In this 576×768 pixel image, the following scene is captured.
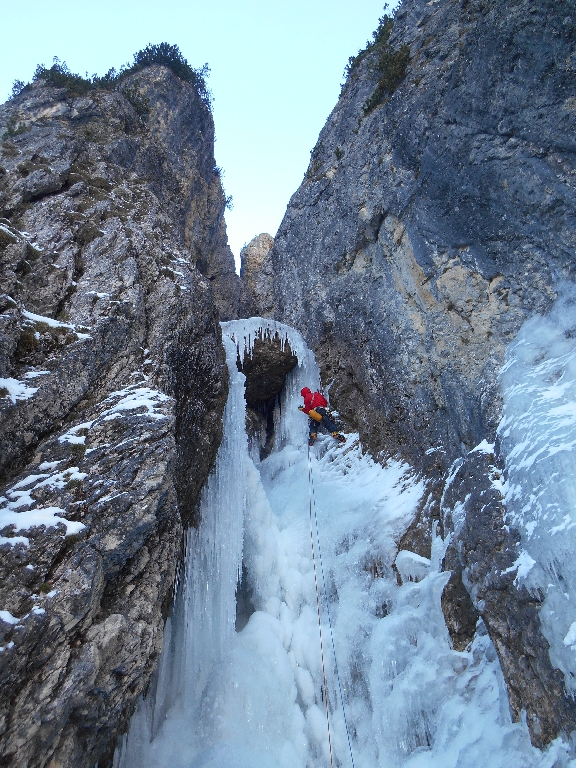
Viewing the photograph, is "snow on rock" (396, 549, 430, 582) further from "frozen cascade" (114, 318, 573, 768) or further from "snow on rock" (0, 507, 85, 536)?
"snow on rock" (0, 507, 85, 536)

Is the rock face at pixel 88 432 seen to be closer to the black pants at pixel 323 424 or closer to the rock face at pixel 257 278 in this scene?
the black pants at pixel 323 424

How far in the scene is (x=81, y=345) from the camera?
24.2 feet

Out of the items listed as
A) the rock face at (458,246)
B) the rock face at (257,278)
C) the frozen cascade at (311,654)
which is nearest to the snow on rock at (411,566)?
the frozen cascade at (311,654)

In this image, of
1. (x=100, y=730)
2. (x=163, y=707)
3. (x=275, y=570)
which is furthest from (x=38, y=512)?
(x=275, y=570)

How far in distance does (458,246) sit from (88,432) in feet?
23.2

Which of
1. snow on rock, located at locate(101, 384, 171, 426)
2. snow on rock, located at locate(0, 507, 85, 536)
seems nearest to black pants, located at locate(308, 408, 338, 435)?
snow on rock, located at locate(101, 384, 171, 426)

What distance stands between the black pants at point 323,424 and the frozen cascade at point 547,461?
199 inches

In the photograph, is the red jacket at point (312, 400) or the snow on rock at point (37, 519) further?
the red jacket at point (312, 400)

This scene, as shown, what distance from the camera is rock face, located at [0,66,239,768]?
16.4ft

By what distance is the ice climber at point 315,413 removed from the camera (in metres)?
12.2

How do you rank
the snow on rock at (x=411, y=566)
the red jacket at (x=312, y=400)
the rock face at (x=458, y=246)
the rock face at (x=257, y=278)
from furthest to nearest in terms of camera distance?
the rock face at (x=257, y=278) → the red jacket at (x=312, y=400) → the snow on rock at (x=411, y=566) → the rock face at (x=458, y=246)

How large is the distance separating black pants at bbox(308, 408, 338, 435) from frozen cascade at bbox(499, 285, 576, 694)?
5.06 m

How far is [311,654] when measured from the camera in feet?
25.8

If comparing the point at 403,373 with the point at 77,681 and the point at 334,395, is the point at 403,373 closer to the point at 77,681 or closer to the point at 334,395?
the point at 334,395
